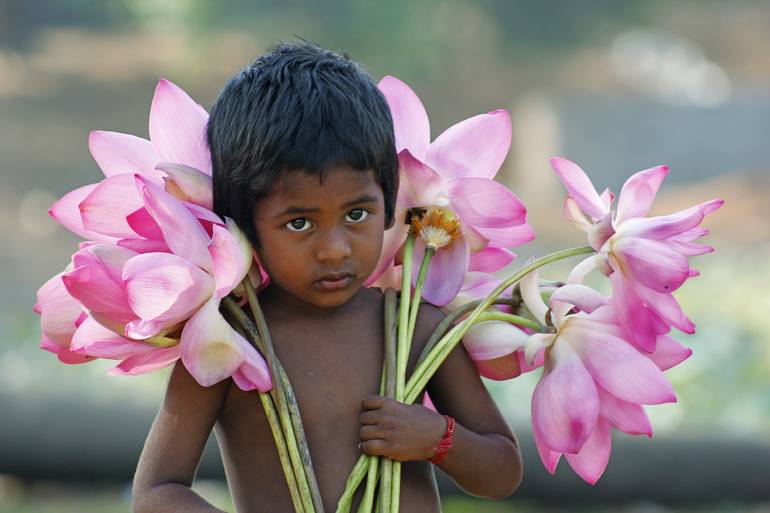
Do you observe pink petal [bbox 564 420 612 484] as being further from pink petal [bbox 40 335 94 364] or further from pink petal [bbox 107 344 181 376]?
pink petal [bbox 40 335 94 364]

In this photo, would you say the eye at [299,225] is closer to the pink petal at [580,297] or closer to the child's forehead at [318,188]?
the child's forehead at [318,188]

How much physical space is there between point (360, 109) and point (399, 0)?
1274 centimetres

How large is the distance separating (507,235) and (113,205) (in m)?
0.52

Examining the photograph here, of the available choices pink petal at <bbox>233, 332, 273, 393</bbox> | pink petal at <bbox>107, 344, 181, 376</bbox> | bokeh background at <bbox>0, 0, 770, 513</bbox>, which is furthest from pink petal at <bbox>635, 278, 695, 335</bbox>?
bokeh background at <bbox>0, 0, 770, 513</bbox>

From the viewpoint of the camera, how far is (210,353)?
143 centimetres

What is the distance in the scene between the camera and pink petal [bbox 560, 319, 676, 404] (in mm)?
1520

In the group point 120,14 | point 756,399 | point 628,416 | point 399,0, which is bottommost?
point 120,14

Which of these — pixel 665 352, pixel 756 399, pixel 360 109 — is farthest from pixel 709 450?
pixel 360 109

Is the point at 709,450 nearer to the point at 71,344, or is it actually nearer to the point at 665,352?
the point at 665,352

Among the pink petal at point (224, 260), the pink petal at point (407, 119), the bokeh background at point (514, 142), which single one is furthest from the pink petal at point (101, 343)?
the bokeh background at point (514, 142)

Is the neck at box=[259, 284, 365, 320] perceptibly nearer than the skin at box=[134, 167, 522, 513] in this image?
No

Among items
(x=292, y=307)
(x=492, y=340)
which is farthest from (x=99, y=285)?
(x=492, y=340)

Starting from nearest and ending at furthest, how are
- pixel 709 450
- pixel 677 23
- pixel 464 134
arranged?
pixel 464 134
pixel 709 450
pixel 677 23

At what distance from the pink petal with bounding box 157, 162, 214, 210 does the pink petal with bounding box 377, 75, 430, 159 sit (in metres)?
0.26
